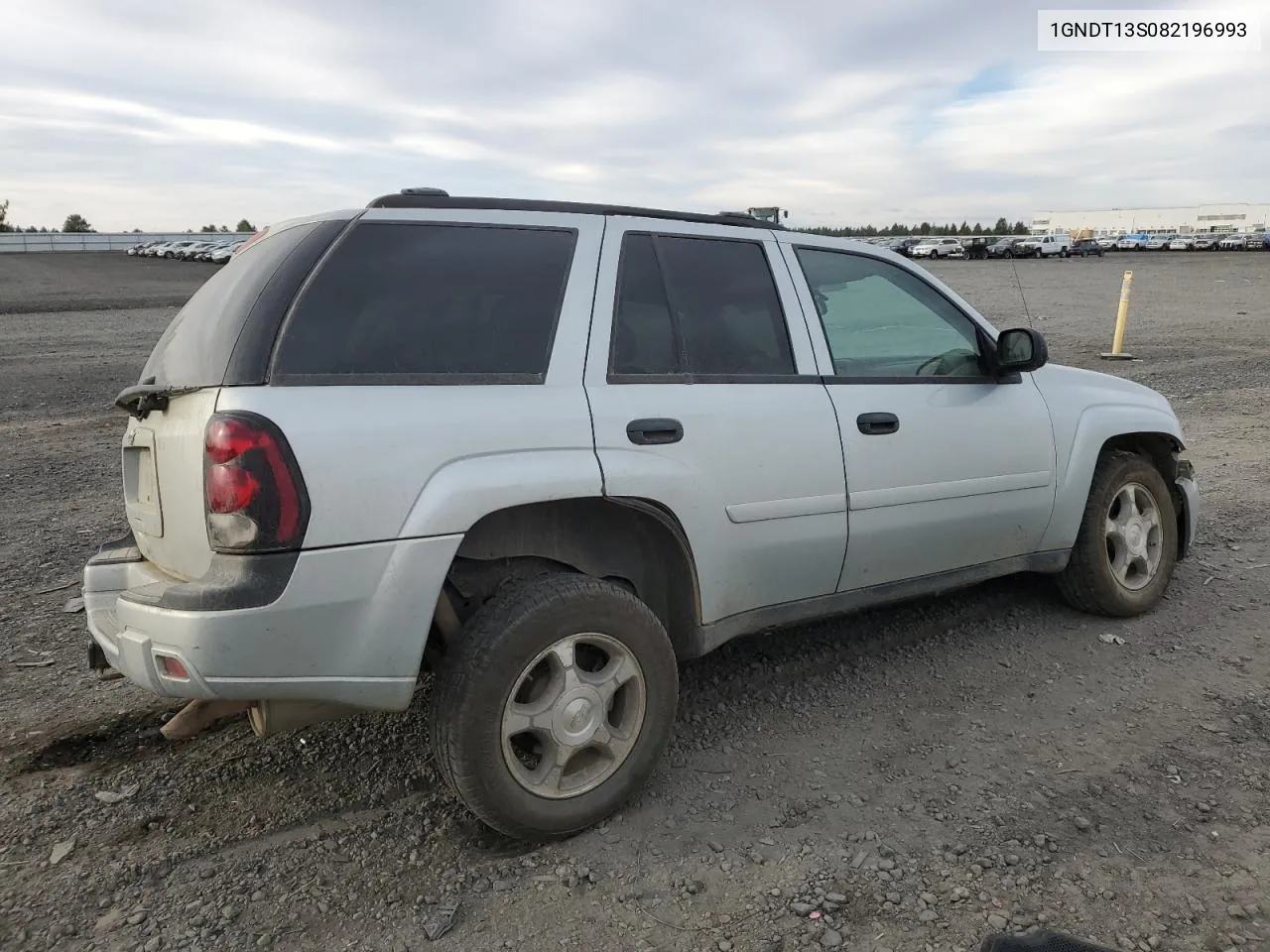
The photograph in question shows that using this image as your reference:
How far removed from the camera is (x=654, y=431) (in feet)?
9.92

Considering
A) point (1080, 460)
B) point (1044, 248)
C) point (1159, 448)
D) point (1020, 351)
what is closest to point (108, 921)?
point (1020, 351)

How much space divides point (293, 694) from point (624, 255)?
5.74 ft

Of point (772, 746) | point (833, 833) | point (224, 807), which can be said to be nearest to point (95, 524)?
point (224, 807)

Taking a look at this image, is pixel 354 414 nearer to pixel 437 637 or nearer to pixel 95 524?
pixel 437 637

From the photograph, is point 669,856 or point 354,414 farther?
point 669,856

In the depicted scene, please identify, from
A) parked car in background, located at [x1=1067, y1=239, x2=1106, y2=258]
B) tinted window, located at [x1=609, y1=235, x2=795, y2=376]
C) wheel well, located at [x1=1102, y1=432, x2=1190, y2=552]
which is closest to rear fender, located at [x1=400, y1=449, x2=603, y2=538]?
tinted window, located at [x1=609, y1=235, x2=795, y2=376]

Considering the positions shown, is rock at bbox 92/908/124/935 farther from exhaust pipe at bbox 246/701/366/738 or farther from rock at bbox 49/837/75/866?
exhaust pipe at bbox 246/701/366/738

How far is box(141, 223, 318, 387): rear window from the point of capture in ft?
8.66

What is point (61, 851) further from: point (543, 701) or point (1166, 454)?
point (1166, 454)

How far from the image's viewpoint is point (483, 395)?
2.77 m

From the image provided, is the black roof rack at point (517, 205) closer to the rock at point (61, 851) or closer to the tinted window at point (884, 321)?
the tinted window at point (884, 321)

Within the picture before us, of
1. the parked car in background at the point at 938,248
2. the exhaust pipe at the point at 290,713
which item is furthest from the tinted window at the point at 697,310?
the parked car in background at the point at 938,248

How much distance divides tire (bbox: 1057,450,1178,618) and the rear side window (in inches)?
114

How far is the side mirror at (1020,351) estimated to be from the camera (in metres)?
3.96
